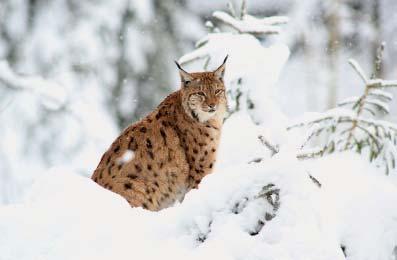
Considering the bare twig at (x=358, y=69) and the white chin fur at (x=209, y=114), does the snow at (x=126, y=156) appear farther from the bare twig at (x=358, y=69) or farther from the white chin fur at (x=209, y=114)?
the bare twig at (x=358, y=69)

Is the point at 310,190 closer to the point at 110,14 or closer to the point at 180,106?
the point at 180,106

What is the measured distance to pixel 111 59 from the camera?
9.05 m

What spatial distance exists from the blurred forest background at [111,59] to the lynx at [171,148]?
1.35 feet

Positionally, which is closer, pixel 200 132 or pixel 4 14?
pixel 200 132

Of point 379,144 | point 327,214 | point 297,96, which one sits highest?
point 327,214

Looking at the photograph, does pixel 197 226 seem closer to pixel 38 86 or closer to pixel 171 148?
pixel 38 86

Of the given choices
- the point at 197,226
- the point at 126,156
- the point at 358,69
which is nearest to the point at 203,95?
the point at 126,156

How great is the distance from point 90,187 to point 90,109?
3173mm

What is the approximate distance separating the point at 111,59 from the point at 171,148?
3.48 m

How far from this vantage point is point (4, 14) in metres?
8.38

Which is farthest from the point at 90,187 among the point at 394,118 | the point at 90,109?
the point at 394,118

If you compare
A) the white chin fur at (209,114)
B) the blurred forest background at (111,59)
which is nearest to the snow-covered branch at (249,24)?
the white chin fur at (209,114)

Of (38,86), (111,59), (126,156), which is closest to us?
(38,86)

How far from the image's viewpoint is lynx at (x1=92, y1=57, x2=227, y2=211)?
543 centimetres
